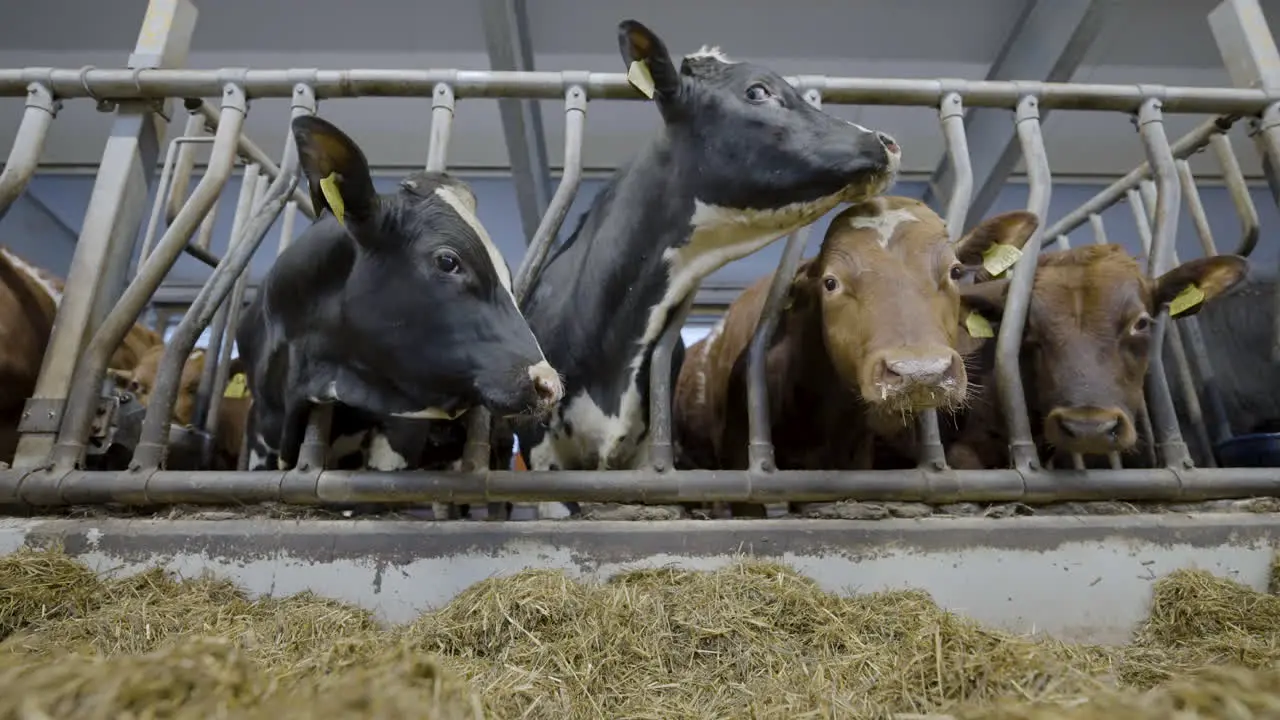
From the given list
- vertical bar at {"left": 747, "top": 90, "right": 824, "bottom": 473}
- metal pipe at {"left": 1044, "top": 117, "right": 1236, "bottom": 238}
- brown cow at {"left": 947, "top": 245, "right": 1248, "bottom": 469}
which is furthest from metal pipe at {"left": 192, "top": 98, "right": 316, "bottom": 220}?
metal pipe at {"left": 1044, "top": 117, "right": 1236, "bottom": 238}

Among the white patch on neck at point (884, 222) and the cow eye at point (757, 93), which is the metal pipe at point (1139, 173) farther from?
the cow eye at point (757, 93)

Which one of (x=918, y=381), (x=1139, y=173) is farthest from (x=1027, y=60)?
(x=918, y=381)

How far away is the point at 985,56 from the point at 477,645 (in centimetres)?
636

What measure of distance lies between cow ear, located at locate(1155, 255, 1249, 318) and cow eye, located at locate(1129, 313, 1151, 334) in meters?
0.13

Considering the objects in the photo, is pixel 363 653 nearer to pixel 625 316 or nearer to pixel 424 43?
pixel 625 316

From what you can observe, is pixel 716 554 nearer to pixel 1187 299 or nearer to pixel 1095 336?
pixel 1095 336

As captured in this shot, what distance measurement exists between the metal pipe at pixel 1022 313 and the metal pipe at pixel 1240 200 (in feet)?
3.88

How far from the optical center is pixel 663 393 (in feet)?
7.60

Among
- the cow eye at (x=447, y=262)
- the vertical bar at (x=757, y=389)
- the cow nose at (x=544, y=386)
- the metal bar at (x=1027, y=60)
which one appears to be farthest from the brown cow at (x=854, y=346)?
the metal bar at (x=1027, y=60)

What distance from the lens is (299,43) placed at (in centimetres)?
597

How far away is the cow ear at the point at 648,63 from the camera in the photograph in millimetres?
2346

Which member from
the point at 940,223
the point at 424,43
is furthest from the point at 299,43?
the point at 940,223

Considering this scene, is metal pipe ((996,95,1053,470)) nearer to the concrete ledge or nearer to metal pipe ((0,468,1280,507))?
metal pipe ((0,468,1280,507))

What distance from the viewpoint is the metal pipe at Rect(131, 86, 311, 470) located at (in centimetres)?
213
